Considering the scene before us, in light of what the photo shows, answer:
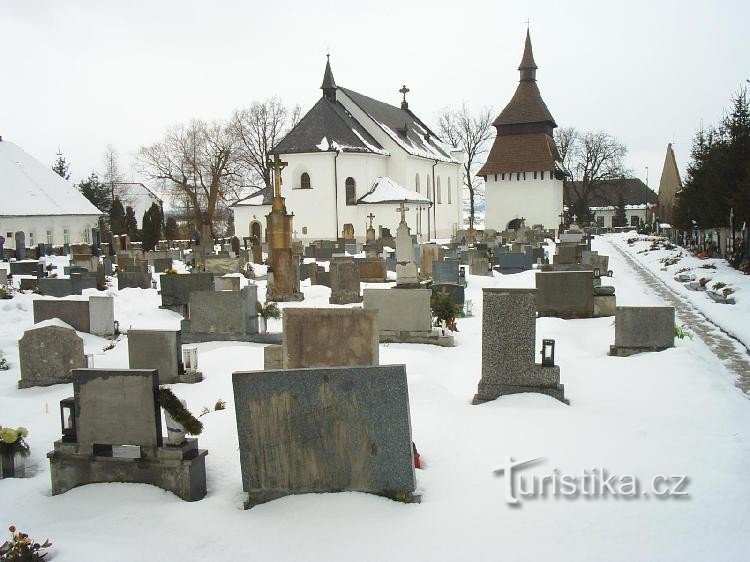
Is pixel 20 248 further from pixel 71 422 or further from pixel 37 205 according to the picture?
pixel 71 422

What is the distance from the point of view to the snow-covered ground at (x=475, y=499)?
4523mm

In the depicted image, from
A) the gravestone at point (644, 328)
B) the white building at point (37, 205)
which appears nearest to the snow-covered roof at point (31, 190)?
the white building at point (37, 205)

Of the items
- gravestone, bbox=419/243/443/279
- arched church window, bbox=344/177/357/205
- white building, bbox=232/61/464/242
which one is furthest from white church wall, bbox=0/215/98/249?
gravestone, bbox=419/243/443/279

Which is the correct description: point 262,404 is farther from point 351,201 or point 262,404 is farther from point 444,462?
point 351,201

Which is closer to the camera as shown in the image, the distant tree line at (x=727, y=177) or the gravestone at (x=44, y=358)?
the gravestone at (x=44, y=358)

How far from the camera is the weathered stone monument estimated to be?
1655cm

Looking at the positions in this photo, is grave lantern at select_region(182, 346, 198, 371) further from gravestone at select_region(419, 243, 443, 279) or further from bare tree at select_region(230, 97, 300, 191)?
bare tree at select_region(230, 97, 300, 191)

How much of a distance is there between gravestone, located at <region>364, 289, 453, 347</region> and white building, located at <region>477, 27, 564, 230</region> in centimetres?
4371

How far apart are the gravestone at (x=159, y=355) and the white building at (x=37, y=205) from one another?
3419 cm

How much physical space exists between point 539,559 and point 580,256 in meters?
17.1

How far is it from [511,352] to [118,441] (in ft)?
13.5

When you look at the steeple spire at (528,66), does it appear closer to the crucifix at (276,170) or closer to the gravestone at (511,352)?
the crucifix at (276,170)

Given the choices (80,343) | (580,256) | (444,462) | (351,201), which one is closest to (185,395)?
(80,343)

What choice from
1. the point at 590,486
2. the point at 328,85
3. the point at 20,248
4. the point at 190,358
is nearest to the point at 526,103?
the point at 328,85
